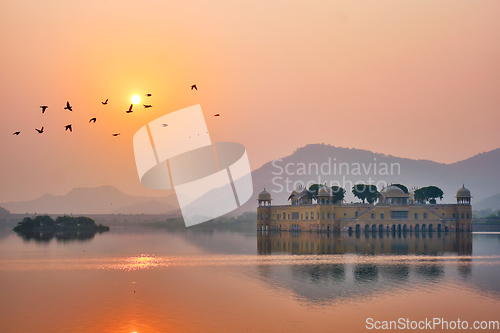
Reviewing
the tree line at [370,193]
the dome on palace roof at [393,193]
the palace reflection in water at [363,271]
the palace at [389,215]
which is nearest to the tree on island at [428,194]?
the tree line at [370,193]

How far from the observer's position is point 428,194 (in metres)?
132

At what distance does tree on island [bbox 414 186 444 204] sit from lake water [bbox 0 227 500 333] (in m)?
77.8

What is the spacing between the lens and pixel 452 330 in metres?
25.9

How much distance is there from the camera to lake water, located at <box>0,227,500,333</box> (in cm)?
2744

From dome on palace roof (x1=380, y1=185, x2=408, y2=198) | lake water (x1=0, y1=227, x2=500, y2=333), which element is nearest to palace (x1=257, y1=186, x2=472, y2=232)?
dome on palace roof (x1=380, y1=185, x2=408, y2=198)

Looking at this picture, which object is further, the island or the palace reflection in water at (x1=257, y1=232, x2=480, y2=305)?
the island

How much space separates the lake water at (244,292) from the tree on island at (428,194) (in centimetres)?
7780

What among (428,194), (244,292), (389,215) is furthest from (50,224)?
(244,292)

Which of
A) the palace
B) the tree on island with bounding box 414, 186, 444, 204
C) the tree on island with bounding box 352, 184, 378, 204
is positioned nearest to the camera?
the palace

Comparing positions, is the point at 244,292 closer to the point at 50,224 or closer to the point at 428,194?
the point at 428,194

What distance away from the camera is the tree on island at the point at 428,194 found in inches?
5167

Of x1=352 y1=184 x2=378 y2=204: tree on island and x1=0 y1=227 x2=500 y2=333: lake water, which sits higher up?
x1=352 y1=184 x2=378 y2=204: tree on island

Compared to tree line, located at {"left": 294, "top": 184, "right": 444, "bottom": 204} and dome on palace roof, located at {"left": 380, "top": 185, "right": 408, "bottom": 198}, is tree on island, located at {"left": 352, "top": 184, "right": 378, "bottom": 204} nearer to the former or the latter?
tree line, located at {"left": 294, "top": 184, "right": 444, "bottom": 204}

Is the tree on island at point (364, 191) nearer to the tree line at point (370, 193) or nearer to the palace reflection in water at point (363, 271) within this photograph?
the tree line at point (370, 193)
